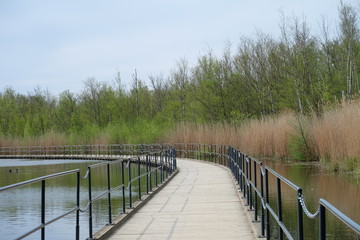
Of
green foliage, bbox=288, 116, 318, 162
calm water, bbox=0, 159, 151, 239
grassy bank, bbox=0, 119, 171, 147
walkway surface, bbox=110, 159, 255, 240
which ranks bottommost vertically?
calm water, bbox=0, 159, 151, 239

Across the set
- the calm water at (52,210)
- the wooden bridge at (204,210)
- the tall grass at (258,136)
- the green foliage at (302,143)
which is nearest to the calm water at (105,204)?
the calm water at (52,210)

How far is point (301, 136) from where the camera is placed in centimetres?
2931

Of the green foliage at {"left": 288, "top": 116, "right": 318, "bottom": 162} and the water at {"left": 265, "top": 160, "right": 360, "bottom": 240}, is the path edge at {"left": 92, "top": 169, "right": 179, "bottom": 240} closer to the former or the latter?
the water at {"left": 265, "top": 160, "right": 360, "bottom": 240}

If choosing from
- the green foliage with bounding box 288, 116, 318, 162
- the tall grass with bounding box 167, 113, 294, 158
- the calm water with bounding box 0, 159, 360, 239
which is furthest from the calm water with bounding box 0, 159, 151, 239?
the tall grass with bounding box 167, 113, 294, 158

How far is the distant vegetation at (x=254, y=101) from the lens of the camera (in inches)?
1169

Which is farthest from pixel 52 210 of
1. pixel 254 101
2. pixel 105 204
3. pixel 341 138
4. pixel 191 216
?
pixel 254 101

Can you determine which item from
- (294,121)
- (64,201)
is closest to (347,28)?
(294,121)

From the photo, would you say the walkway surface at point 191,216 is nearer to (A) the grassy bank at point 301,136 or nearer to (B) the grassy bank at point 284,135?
(A) the grassy bank at point 301,136

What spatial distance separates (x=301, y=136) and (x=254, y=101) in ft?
64.3

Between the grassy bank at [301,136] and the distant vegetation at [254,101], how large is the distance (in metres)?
0.05

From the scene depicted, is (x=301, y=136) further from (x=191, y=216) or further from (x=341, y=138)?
(x=191, y=216)

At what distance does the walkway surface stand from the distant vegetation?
23.7 ft

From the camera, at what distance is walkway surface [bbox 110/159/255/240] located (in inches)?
397

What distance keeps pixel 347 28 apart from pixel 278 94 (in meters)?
6.74
